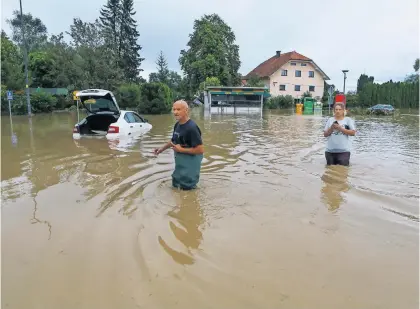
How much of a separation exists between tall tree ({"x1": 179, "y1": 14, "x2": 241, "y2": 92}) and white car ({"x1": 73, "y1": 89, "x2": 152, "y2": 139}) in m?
33.2

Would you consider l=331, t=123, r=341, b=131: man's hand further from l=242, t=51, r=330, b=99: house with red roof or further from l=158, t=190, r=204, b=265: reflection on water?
l=242, t=51, r=330, b=99: house with red roof

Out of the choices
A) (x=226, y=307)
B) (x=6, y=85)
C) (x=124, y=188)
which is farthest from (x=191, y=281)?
(x=6, y=85)

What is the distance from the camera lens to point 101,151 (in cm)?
916

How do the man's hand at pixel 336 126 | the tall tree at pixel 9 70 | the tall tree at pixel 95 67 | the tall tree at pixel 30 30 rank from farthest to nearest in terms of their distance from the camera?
the tall tree at pixel 30 30 < the tall tree at pixel 95 67 < the tall tree at pixel 9 70 < the man's hand at pixel 336 126

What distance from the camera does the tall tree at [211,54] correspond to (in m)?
43.7

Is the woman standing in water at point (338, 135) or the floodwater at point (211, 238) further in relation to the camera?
the woman standing in water at point (338, 135)

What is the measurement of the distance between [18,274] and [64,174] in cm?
398

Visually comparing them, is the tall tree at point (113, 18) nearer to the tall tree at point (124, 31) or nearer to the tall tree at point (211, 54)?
the tall tree at point (124, 31)

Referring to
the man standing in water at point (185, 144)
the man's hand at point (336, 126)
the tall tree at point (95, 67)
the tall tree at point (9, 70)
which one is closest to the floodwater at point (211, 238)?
the man standing in water at point (185, 144)

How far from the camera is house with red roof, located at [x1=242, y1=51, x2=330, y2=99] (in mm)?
49562

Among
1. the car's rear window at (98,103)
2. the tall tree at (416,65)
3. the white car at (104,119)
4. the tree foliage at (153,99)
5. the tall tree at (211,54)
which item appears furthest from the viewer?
the tall tree at (416,65)

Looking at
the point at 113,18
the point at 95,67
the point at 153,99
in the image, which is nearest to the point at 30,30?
the point at 113,18

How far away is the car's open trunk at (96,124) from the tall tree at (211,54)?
33.1 m

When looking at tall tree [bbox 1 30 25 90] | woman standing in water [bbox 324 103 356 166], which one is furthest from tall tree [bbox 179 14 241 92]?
woman standing in water [bbox 324 103 356 166]
